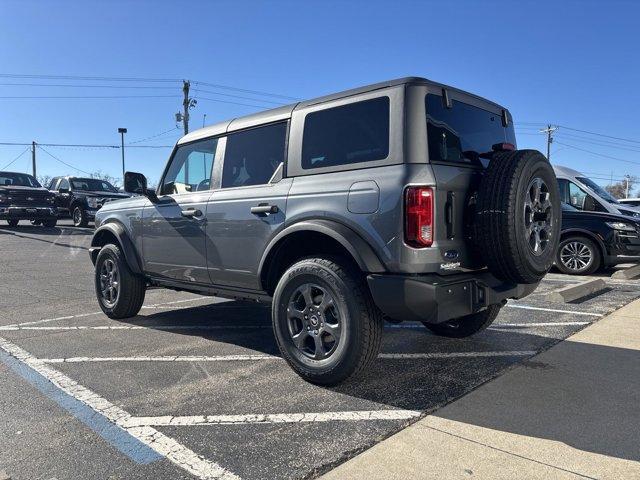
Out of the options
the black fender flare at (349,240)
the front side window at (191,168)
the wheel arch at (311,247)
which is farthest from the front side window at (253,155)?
the black fender flare at (349,240)

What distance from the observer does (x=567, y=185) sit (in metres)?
9.15

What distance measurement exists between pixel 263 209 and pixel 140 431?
5.77 ft

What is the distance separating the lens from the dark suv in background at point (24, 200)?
17.3 metres

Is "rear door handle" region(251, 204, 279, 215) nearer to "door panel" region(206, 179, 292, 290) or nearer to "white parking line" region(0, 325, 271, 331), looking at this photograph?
"door panel" region(206, 179, 292, 290)

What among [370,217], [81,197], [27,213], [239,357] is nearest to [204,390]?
[239,357]

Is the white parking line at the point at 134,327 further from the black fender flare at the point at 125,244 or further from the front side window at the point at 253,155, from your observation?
the front side window at the point at 253,155

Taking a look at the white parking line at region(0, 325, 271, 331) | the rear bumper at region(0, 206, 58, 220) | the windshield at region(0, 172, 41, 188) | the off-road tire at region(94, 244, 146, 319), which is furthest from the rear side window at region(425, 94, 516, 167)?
the windshield at region(0, 172, 41, 188)

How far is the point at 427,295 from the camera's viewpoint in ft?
9.93

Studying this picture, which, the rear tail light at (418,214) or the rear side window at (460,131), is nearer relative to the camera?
the rear tail light at (418,214)

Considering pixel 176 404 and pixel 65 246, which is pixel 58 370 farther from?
pixel 65 246

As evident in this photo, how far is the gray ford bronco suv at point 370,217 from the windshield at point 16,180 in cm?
1674

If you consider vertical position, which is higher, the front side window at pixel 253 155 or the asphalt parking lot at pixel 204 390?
the front side window at pixel 253 155

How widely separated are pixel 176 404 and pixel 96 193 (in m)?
17.9

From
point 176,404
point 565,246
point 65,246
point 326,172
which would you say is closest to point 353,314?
point 326,172
